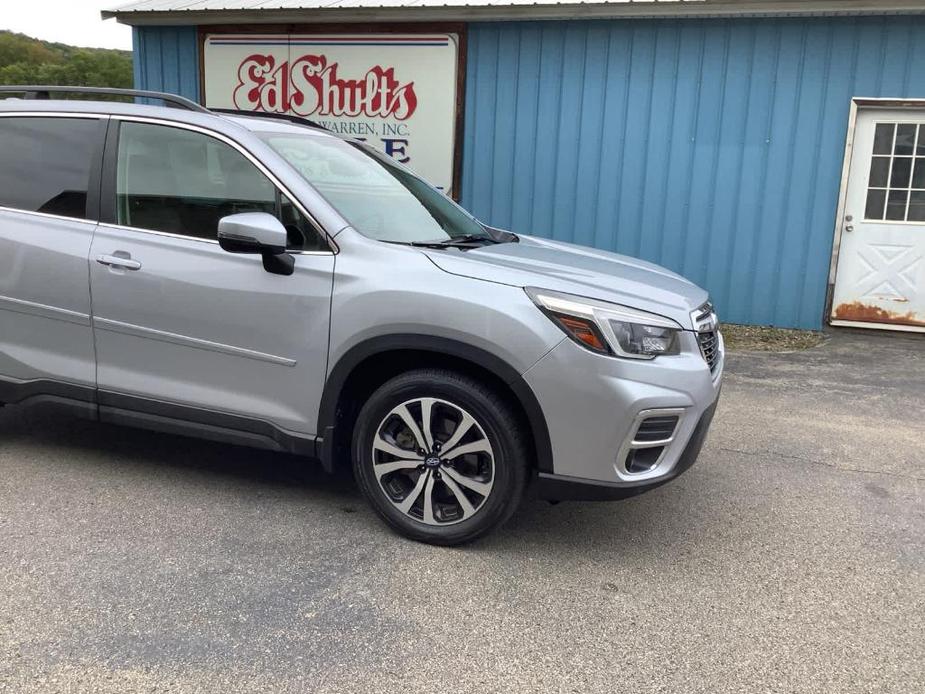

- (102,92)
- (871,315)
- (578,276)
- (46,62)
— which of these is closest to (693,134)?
(871,315)

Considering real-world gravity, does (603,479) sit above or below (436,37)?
below

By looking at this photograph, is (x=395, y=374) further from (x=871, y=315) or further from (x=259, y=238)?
(x=871, y=315)

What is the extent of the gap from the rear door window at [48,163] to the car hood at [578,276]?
1.79 m

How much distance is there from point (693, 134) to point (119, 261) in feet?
21.4

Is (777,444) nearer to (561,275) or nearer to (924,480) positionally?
(924,480)

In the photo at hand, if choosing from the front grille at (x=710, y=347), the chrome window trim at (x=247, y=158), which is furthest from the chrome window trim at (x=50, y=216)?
the front grille at (x=710, y=347)

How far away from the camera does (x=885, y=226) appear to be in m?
8.39

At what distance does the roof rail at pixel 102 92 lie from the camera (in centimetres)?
Result: 395

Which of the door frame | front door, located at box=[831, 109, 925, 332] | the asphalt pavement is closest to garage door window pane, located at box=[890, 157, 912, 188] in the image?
front door, located at box=[831, 109, 925, 332]

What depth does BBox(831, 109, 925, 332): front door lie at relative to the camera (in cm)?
825

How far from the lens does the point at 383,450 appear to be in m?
3.43

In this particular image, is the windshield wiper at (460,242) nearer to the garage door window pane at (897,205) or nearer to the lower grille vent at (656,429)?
the lower grille vent at (656,429)

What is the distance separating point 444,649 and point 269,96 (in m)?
8.49

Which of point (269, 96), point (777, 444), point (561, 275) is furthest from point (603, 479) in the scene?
point (269, 96)
